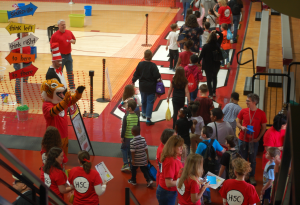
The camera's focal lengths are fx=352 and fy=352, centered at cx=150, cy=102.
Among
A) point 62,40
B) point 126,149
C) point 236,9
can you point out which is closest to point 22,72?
point 62,40

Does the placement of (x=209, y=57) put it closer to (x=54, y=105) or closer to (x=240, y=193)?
(x=54, y=105)

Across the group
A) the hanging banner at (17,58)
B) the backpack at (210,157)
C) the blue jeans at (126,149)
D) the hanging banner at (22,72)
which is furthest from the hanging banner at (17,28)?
the backpack at (210,157)

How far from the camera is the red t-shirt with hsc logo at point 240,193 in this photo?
4254mm

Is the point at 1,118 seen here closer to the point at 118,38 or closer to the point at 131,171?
the point at 131,171

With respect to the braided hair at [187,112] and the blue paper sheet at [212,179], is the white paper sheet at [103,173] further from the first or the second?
the braided hair at [187,112]

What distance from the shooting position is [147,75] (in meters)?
8.45

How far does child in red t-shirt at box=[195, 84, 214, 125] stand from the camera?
730cm

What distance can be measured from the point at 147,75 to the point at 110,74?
4479 mm

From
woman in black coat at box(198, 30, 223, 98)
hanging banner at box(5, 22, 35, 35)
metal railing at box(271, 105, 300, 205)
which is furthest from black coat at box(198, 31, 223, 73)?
metal railing at box(271, 105, 300, 205)

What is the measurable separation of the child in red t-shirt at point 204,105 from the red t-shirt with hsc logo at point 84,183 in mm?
3386

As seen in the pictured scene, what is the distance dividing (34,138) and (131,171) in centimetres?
290

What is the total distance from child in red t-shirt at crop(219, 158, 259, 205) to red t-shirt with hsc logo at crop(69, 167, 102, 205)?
1635mm

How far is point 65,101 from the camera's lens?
5.86m

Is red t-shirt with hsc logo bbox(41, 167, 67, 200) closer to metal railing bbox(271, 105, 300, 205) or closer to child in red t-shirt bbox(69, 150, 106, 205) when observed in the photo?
child in red t-shirt bbox(69, 150, 106, 205)
